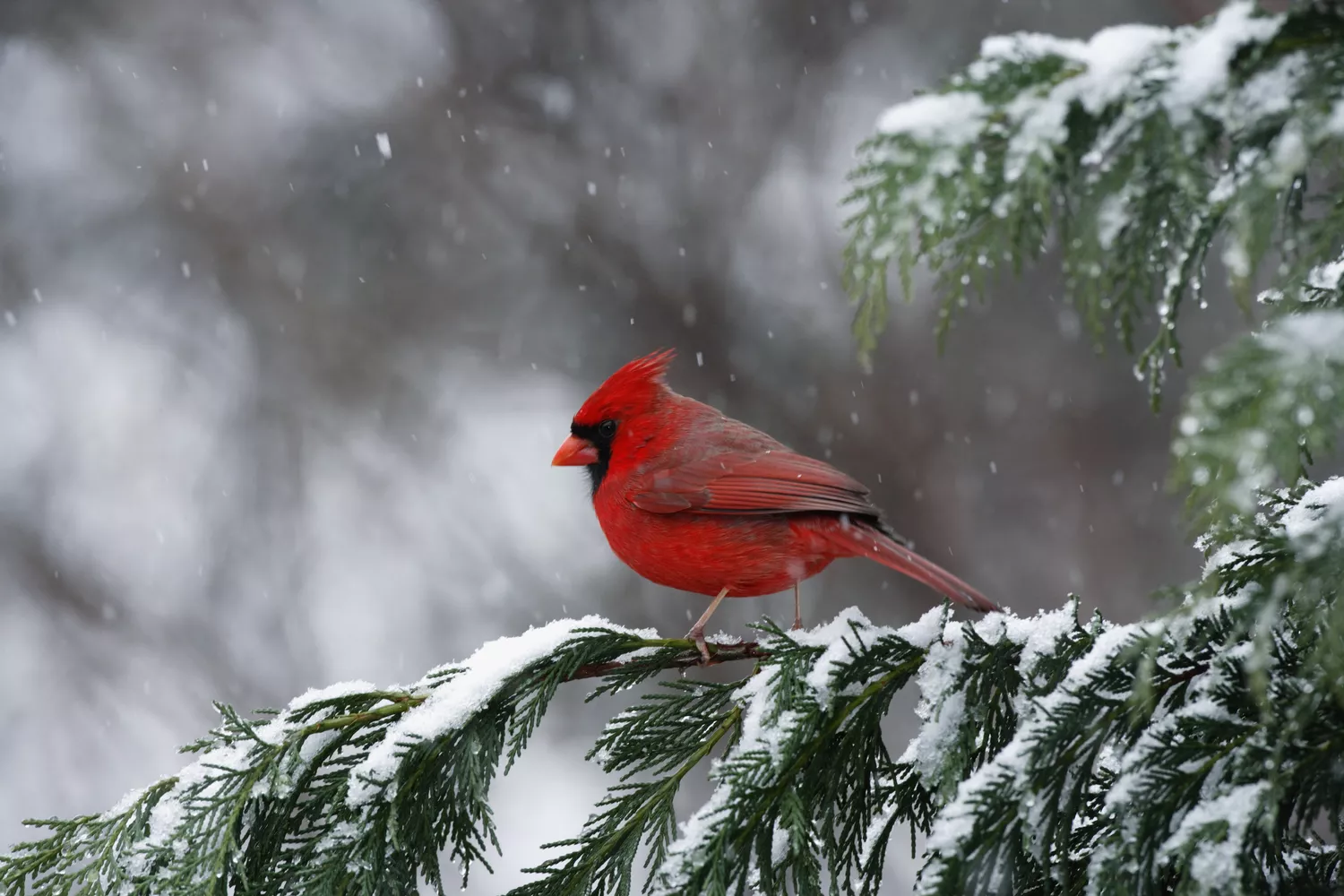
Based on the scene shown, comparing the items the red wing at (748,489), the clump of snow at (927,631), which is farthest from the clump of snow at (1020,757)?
the red wing at (748,489)

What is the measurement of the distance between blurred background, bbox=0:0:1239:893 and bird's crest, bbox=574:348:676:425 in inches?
91.9

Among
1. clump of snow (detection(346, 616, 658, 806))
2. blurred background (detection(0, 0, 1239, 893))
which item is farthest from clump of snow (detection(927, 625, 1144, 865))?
blurred background (detection(0, 0, 1239, 893))

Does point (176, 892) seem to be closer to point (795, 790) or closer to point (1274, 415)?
point (795, 790)

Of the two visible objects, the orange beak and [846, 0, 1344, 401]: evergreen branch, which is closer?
[846, 0, 1344, 401]: evergreen branch

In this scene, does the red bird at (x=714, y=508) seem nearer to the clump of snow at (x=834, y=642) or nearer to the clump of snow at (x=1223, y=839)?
the clump of snow at (x=834, y=642)

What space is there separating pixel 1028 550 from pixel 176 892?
4.19 metres

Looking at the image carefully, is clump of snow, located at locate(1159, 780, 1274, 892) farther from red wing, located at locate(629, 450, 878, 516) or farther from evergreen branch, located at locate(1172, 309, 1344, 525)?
red wing, located at locate(629, 450, 878, 516)

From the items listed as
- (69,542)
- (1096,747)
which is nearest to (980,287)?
(1096,747)

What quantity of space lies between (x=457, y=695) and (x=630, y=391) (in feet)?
4.21

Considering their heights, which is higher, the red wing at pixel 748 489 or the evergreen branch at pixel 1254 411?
the red wing at pixel 748 489

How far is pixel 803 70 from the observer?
552 centimetres

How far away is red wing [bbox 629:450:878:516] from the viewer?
8.09 ft

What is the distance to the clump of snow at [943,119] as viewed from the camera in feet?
2.94

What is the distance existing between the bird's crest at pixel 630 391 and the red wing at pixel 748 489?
0.24 m
